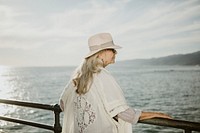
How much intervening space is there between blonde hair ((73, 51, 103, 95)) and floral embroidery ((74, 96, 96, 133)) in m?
0.07

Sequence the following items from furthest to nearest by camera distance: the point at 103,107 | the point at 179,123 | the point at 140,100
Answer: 1. the point at 140,100
2. the point at 103,107
3. the point at 179,123

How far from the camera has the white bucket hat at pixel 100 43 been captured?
83.1 inches

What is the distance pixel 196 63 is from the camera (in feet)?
633

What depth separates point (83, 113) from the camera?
213 centimetres

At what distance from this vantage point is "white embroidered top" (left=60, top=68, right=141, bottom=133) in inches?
80.1

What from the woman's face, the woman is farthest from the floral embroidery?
the woman's face

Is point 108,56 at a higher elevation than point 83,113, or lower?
higher

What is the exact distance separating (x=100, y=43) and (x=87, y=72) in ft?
0.73

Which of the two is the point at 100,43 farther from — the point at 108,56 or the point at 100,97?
the point at 100,97

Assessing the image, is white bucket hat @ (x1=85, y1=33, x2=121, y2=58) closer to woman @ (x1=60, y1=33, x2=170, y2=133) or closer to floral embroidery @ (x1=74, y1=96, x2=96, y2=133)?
woman @ (x1=60, y1=33, x2=170, y2=133)

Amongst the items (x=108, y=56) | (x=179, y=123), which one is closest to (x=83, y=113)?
(x=108, y=56)

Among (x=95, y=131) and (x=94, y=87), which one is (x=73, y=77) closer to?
(x=94, y=87)

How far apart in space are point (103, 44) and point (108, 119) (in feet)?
1.67

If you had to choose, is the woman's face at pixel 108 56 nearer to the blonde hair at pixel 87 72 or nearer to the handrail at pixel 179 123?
the blonde hair at pixel 87 72
